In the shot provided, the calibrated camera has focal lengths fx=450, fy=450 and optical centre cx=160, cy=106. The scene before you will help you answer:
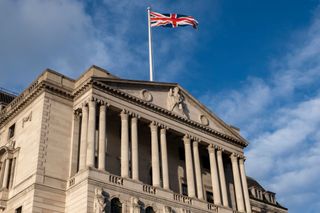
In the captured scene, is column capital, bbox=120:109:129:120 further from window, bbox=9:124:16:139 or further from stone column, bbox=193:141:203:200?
window, bbox=9:124:16:139

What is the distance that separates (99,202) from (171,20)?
2652 centimetres

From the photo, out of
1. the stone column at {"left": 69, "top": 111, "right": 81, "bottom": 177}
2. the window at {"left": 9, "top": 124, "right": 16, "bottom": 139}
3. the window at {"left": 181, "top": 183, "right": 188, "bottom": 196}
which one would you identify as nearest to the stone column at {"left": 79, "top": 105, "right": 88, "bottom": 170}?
the stone column at {"left": 69, "top": 111, "right": 81, "bottom": 177}

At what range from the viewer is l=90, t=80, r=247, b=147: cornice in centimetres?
4456

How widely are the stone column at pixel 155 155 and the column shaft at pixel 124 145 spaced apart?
11.1 feet

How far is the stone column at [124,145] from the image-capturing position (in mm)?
41969

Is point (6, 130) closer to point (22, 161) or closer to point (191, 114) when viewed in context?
point (22, 161)

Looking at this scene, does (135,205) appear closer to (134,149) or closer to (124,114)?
(134,149)

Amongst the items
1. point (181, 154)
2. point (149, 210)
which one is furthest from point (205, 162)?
point (149, 210)

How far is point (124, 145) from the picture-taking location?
4309cm

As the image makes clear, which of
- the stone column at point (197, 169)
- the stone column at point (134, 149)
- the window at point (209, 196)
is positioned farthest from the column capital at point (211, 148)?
the stone column at point (134, 149)

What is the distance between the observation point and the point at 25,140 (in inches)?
1748

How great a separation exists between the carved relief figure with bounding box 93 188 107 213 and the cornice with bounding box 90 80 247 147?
10840mm

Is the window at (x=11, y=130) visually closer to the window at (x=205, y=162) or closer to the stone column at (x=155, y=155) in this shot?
the stone column at (x=155, y=155)

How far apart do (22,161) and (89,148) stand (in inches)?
294
